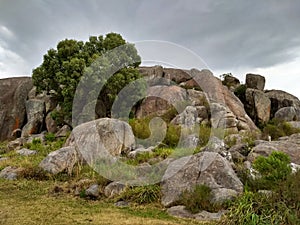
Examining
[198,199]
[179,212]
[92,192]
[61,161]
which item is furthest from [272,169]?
[61,161]

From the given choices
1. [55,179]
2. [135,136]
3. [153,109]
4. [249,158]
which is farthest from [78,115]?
[249,158]

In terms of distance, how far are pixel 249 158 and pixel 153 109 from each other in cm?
1103

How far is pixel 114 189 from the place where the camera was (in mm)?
7168

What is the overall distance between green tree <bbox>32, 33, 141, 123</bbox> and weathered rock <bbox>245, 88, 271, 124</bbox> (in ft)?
24.4

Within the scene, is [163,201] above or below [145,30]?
below

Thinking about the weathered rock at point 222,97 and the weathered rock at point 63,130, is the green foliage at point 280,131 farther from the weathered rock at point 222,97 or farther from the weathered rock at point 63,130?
the weathered rock at point 63,130

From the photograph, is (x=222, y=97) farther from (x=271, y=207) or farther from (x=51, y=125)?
(x=271, y=207)

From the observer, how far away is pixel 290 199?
16.8 feet

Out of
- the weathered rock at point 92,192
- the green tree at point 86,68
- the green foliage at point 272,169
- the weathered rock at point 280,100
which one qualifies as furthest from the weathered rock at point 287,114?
the weathered rock at point 92,192

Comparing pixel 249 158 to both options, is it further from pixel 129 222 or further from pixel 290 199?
pixel 129 222

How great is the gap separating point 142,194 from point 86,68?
1219cm

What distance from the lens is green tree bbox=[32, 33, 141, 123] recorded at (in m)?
18.1

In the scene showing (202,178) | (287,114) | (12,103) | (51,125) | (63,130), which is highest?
(12,103)

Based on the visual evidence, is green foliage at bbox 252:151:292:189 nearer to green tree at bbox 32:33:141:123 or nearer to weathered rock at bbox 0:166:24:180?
weathered rock at bbox 0:166:24:180
